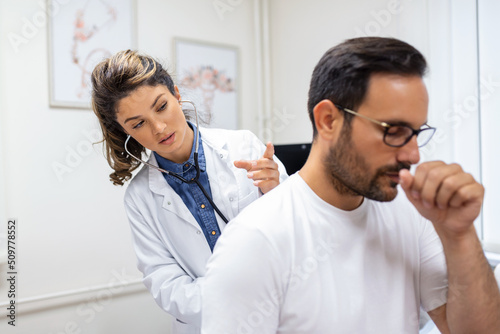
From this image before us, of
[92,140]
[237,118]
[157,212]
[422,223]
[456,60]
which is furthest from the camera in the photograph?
[237,118]

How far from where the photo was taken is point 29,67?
209 cm

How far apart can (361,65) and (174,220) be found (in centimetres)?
82

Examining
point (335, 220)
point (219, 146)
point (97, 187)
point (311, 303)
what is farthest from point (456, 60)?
point (97, 187)

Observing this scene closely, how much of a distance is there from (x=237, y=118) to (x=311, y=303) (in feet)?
7.09

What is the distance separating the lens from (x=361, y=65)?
2.58ft

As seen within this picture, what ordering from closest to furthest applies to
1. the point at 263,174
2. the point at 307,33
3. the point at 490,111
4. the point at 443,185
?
1. the point at 443,185
2. the point at 263,174
3. the point at 490,111
4. the point at 307,33

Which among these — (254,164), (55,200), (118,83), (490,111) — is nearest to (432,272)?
(254,164)

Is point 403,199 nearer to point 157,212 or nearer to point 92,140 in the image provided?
point 157,212

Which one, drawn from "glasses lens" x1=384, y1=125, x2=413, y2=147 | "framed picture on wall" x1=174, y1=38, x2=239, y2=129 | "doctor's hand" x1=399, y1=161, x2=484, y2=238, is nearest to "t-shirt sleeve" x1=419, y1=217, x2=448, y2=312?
"doctor's hand" x1=399, y1=161, x2=484, y2=238

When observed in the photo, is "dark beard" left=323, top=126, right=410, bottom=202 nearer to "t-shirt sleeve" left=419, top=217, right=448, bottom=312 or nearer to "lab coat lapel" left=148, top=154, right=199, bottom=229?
"t-shirt sleeve" left=419, top=217, right=448, bottom=312

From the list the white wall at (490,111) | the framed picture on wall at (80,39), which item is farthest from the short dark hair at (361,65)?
the framed picture on wall at (80,39)

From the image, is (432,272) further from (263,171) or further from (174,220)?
(174,220)

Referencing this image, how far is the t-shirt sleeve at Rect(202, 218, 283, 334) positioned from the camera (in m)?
0.74

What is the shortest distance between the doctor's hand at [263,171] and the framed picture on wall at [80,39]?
1.35 metres
